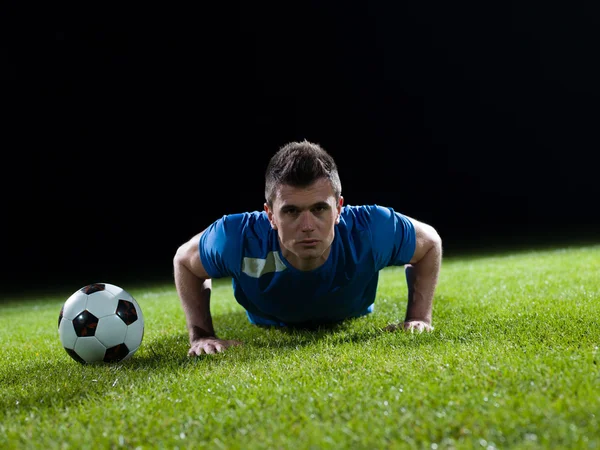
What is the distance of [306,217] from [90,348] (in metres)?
1.43

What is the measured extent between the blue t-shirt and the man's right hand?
384 millimetres

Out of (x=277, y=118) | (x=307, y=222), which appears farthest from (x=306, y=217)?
(x=277, y=118)

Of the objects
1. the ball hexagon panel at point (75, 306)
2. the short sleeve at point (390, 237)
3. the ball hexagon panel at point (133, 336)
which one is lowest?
the ball hexagon panel at point (133, 336)

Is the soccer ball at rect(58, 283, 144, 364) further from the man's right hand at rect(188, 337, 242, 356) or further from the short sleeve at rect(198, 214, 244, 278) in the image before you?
the short sleeve at rect(198, 214, 244, 278)

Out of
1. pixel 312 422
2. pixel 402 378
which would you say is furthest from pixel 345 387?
pixel 312 422

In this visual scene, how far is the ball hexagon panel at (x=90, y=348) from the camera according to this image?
2.97m

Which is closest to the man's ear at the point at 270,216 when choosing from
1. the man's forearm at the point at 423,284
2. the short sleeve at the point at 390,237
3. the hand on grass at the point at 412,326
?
the short sleeve at the point at 390,237

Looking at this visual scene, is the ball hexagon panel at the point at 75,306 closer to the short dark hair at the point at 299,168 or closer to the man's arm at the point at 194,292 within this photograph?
the man's arm at the point at 194,292

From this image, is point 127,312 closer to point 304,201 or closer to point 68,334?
point 68,334

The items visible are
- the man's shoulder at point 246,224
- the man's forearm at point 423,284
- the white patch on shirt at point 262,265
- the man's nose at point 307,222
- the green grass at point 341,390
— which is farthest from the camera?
the man's forearm at point 423,284

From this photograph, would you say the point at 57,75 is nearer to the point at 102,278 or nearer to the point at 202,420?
the point at 102,278

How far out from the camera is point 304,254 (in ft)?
9.72

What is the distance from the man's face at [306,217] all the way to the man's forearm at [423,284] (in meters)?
0.87

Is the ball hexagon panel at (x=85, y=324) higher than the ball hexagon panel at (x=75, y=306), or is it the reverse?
the ball hexagon panel at (x=75, y=306)
